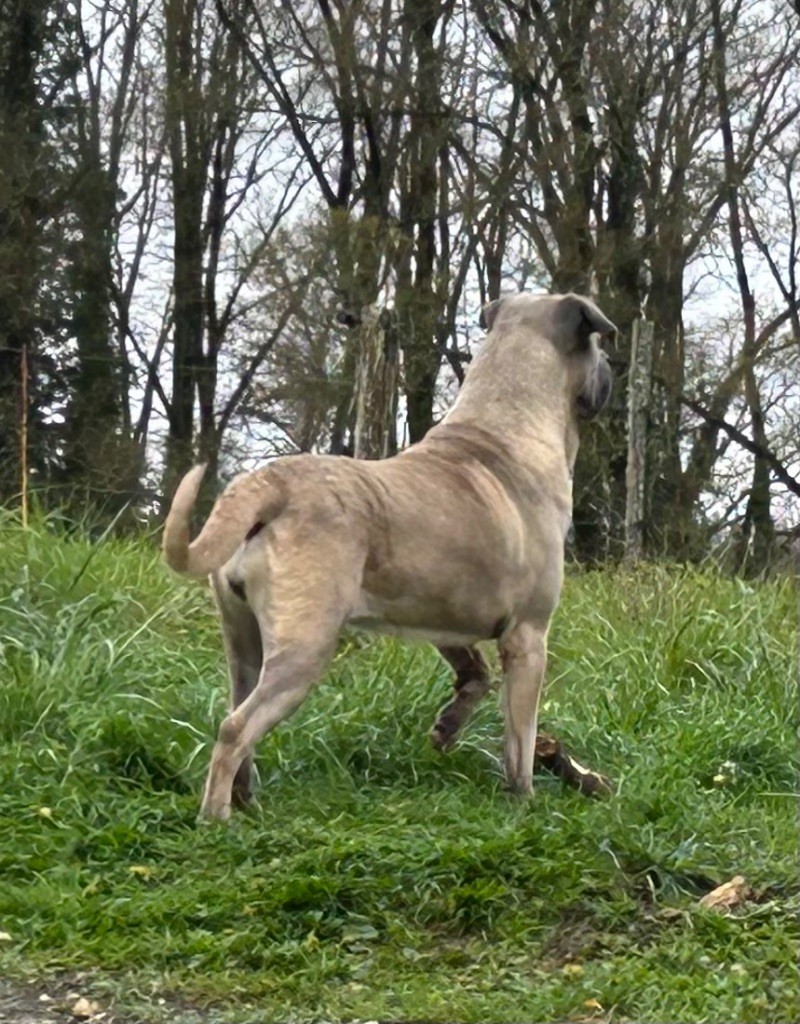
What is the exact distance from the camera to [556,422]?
650 cm

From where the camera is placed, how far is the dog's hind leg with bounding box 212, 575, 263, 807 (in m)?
5.28

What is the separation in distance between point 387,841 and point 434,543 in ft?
3.73

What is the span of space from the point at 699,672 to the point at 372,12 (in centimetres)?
1438

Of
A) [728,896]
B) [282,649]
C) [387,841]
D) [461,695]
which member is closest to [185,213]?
[461,695]

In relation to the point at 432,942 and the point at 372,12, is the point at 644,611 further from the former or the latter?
the point at 372,12

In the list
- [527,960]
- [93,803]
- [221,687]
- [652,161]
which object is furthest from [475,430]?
[652,161]

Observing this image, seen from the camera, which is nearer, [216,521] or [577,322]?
[216,521]

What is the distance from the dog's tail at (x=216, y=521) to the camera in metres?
4.77

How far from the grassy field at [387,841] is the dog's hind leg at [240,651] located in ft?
0.49

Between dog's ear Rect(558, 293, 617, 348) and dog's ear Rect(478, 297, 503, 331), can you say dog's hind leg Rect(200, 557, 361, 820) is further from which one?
dog's ear Rect(478, 297, 503, 331)

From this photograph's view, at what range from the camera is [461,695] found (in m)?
6.15

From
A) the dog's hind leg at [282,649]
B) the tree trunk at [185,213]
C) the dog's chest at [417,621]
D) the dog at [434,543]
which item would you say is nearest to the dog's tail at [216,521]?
the dog at [434,543]

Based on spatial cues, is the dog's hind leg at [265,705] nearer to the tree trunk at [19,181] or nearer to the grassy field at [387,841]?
the grassy field at [387,841]

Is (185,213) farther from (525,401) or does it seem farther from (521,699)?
(521,699)
